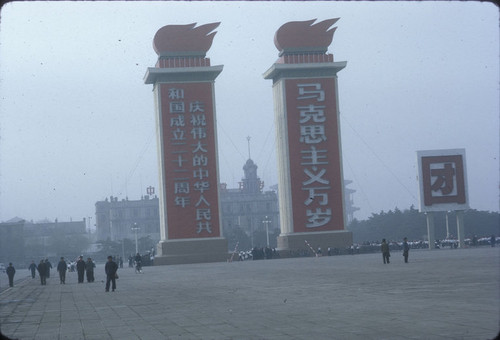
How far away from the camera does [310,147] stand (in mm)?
66688

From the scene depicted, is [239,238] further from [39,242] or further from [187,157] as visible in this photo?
[187,157]

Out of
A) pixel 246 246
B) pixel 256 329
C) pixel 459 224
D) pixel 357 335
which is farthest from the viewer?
pixel 246 246

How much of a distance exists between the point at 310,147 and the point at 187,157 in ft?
33.3

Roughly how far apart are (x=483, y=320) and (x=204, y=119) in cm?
5326

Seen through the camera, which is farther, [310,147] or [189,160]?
[310,147]

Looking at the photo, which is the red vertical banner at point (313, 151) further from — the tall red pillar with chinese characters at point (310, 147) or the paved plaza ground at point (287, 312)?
the paved plaza ground at point (287, 312)

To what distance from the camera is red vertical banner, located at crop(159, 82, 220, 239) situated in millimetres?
65250

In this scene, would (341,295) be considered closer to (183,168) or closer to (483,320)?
(483,320)

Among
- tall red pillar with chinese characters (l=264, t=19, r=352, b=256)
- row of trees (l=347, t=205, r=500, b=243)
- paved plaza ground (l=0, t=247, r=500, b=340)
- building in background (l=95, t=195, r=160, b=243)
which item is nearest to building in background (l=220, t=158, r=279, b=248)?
building in background (l=95, t=195, r=160, b=243)

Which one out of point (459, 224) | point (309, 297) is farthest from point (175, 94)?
point (309, 297)

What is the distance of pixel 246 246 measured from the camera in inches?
4441

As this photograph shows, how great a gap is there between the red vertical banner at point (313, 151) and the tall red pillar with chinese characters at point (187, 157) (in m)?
6.38

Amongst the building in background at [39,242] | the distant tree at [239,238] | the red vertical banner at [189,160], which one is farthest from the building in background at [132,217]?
the red vertical banner at [189,160]

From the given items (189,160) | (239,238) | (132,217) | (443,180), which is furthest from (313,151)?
(132,217)
